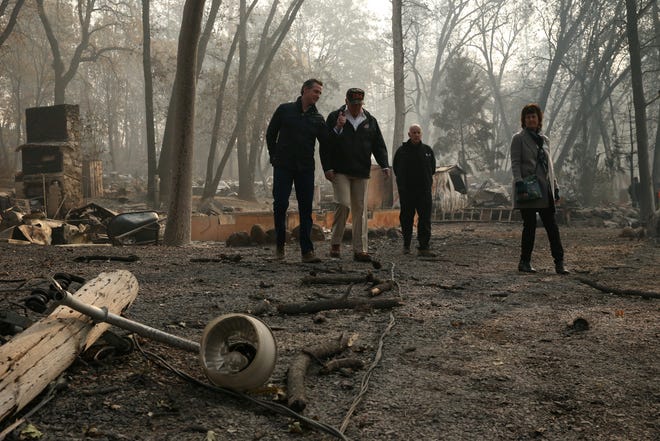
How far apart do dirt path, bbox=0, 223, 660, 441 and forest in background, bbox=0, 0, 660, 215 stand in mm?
6205

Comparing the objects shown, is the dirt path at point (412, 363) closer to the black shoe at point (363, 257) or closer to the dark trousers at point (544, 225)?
the dark trousers at point (544, 225)

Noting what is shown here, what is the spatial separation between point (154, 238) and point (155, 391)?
905 centimetres

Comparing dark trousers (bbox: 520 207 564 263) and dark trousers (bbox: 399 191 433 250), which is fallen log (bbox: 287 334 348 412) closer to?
dark trousers (bbox: 520 207 564 263)

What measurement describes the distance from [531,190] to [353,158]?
2278 millimetres

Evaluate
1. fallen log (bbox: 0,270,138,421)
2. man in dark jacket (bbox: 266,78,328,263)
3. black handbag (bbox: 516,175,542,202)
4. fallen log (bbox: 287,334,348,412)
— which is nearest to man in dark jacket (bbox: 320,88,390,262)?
man in dark jacket (bbox: 266,78,328,263)

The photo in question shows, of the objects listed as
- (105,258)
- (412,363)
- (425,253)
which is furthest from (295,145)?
(412,363)

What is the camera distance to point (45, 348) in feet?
10.4

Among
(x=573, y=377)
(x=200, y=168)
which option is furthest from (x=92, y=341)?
(x=200, y=168)

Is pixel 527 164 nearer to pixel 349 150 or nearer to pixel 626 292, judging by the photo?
pixel 626 292

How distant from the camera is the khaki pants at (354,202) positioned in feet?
27.9

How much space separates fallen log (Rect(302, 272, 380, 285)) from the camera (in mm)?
6781

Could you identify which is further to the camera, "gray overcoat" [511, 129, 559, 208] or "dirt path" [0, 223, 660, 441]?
"gray overcoat" [511, 129, 559, 208]

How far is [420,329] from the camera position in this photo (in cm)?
511

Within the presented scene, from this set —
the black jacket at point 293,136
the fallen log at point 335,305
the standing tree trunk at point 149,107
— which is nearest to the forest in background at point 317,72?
the standing tree trunk at point 149,107
